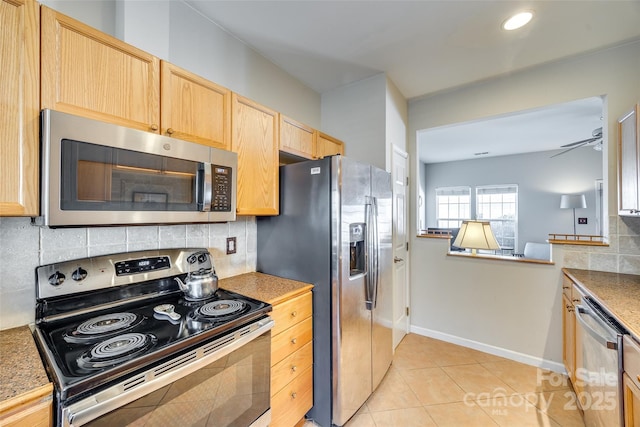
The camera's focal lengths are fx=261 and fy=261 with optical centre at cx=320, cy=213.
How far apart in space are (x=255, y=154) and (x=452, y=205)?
628 centimetres

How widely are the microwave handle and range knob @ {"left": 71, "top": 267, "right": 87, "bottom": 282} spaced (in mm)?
583

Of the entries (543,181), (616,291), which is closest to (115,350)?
(616,291)

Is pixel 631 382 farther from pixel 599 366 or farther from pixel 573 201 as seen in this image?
pixel 573 201

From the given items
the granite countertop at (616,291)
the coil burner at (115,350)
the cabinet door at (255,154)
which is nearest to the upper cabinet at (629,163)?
the granite countertop at (616,291)

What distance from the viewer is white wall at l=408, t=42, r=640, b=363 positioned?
2033 millimetres

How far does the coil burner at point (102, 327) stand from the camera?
102cm

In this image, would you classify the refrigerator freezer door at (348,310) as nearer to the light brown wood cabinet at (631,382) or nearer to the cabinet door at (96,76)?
the cabinet door at (96,76)

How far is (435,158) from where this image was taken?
6328 millimetres

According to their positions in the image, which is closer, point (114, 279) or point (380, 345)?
point (114, 279)

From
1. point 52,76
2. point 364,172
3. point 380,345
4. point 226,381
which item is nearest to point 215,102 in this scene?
point 52,76

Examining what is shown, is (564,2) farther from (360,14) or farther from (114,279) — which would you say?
(114,279)

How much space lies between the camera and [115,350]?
2.98ft

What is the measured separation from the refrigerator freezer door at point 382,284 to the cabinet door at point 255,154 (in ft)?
2.46

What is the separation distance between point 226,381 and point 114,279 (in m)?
0.76
